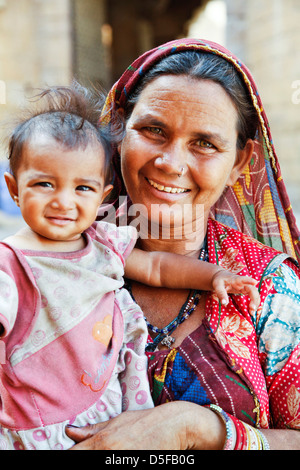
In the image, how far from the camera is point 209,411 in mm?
1575

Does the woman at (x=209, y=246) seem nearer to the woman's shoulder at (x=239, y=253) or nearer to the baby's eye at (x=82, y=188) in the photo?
the woman's shoulder at (x=239, y=253)

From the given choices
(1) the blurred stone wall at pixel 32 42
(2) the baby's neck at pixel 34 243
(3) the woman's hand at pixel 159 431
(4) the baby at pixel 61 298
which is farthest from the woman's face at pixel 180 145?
(1) the blurred stone wall at pixel 32 42

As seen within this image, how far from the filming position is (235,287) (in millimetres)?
1676

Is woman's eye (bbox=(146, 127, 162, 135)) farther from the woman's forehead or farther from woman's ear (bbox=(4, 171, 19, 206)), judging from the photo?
woman's ear (bbox=(4, 171, 19, 206))

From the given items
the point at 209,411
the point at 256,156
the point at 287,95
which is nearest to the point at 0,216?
the point at 287,95

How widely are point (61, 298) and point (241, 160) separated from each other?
1.07 m

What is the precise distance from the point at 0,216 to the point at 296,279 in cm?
626

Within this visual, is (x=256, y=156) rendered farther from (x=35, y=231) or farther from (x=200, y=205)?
(x=35, y=231)

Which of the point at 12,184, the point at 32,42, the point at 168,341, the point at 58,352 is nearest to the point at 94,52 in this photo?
the point at 32,42

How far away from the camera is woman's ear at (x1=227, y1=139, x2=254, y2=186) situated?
2.10 meters

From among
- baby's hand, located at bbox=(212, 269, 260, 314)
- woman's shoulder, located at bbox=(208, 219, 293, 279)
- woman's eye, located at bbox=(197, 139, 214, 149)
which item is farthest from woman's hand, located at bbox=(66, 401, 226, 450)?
woman's eye, located at bbox=(197, 139, 214, 149)

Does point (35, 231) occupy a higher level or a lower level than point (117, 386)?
higher
